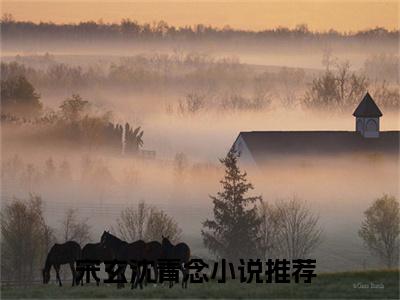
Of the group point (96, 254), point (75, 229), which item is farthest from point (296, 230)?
point (96, 254)

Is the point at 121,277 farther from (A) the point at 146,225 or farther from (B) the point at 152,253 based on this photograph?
(A) the point at 146,225

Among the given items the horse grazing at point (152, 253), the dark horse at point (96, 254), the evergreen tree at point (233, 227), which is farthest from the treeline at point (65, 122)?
the horse grazing at point (152, 253)

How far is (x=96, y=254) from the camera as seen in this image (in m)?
29.3

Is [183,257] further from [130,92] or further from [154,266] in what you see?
[130,92]

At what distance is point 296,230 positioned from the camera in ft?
156

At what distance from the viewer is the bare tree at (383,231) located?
157 feet

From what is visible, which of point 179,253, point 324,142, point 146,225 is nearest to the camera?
point 179,253

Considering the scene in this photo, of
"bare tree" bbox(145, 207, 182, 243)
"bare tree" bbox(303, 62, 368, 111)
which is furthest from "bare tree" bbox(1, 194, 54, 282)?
"bare tree" bbox(303, 62, 368, 111)

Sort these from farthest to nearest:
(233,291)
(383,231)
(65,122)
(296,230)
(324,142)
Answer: (324,142) → (65,122) → (383,231) → (296,230) → (233,291)

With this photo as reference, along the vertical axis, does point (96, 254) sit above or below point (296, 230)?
below

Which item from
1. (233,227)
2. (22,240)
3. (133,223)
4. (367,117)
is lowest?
(22,240)

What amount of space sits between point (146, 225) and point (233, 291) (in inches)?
789

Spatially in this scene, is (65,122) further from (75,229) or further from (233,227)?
(233,227)

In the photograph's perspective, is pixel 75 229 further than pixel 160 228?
Yes
